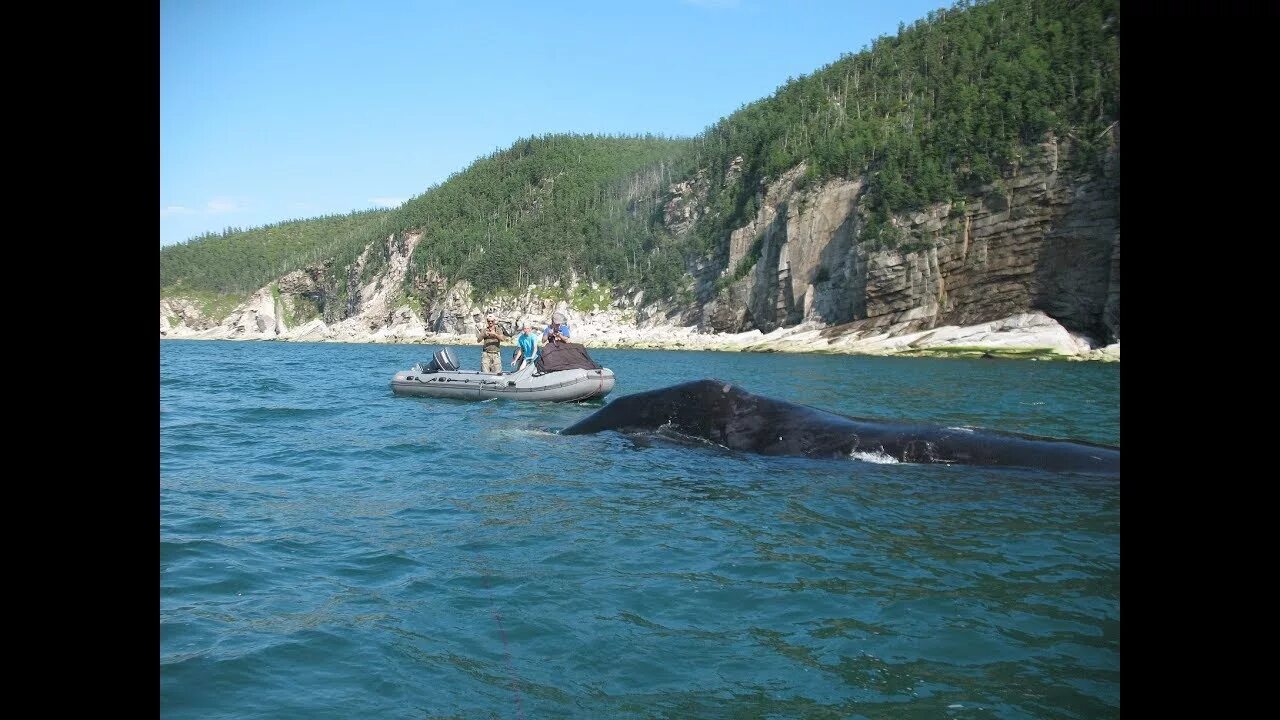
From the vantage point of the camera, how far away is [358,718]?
4.04 meters

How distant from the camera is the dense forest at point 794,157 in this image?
65.9 m

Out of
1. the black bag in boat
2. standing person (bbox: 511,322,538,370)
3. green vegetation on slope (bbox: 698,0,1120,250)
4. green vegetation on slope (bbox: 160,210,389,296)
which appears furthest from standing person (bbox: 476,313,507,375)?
Result: green vegetation on slope (bbox: 160,210,389,296)

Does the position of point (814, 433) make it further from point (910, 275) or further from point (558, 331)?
point (910, 275)

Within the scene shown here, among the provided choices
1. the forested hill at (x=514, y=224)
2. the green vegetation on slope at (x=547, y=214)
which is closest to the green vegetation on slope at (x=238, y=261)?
the forested hill at (x=514, y=224)

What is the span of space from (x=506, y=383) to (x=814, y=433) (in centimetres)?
1233

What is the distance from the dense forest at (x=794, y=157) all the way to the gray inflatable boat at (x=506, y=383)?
8355mm

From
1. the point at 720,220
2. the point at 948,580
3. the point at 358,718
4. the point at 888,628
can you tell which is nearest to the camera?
the point at 358,718

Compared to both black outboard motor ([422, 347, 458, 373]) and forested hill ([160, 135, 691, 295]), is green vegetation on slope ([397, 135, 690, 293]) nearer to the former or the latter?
forested hill ([160, 135, 691, 295])

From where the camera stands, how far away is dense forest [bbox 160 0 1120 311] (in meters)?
65.9

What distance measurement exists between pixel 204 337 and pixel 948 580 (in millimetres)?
158032
